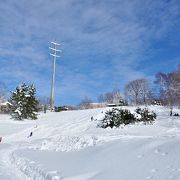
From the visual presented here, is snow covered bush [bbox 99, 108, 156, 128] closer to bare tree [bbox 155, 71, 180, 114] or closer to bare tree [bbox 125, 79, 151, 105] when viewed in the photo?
bare tree [bbox 155, 71, 180, 114]

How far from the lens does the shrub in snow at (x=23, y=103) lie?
51.9 m

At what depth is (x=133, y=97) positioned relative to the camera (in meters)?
94.4

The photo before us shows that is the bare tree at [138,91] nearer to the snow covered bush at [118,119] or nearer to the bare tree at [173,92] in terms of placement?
the bare tree at [173,92]

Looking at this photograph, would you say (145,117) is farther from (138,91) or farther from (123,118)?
(138,91)

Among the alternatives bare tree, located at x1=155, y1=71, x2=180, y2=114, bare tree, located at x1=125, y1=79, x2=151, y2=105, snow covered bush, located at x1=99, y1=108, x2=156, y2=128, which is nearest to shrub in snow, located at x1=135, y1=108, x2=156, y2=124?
snow covered bush, located at x1=99, y1=108, x2=156, y2=128

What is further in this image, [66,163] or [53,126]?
[53,126]

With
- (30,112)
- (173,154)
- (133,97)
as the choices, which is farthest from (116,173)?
(133,97)

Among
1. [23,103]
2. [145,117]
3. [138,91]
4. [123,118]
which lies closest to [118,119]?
[123,118]

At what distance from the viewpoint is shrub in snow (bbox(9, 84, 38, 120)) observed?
51906mm

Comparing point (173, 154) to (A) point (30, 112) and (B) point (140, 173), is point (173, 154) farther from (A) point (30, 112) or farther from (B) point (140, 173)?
(A) point (30, 112)

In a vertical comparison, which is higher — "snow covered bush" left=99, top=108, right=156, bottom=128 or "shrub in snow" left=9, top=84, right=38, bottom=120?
"shrub in snow" left=9, top=84, right=38, bottom=120

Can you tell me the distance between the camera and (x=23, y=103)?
171ft

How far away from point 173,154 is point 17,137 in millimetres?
27694

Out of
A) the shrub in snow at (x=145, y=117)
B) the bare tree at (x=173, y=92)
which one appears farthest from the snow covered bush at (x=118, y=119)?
the bare tree at (x=173, y=92)
